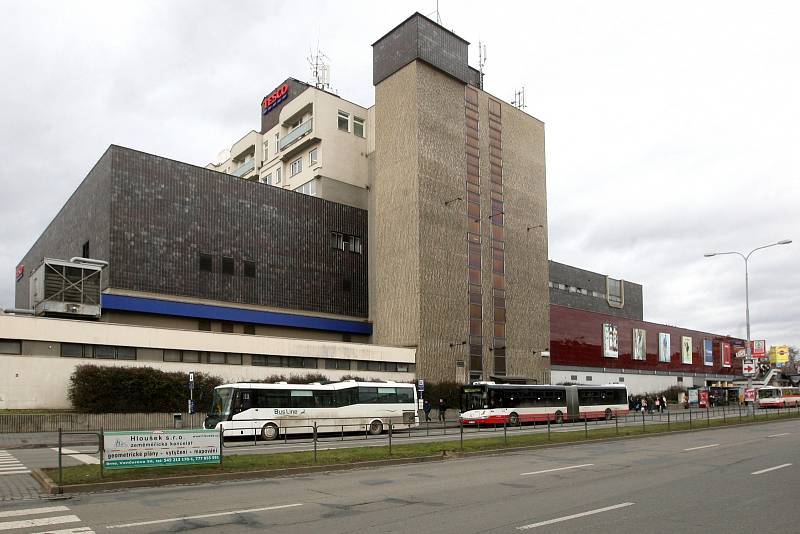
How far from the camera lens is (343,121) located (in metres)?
68.8

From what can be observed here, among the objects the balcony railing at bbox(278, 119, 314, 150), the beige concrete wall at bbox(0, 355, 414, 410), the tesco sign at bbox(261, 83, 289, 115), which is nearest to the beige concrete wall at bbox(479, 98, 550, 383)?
the balcony railing at bbox(278, 119, 314, 150)

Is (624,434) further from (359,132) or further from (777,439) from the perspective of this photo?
(359,132)

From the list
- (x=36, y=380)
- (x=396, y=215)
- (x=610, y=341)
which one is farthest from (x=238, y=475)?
(x=610, y=341)

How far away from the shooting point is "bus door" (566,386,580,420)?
49250 millimetres

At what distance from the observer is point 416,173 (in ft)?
195

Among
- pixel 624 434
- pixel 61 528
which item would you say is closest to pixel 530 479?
pixel 61 528

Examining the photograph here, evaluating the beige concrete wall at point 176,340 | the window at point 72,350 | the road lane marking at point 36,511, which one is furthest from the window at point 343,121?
the road lane marking at point 36,511

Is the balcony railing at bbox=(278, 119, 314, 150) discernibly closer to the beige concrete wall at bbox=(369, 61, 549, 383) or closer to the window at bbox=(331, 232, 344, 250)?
the beige concrete wall at bbox=(369, 61, 549, 383)

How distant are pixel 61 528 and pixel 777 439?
27162 mm

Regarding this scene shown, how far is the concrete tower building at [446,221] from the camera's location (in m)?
58.9

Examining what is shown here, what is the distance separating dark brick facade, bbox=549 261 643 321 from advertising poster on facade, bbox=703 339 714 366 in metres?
11.1

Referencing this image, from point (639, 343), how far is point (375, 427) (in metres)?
61.4

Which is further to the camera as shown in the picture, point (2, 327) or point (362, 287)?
point (362, 287)

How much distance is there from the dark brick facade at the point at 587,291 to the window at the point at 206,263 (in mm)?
47888
